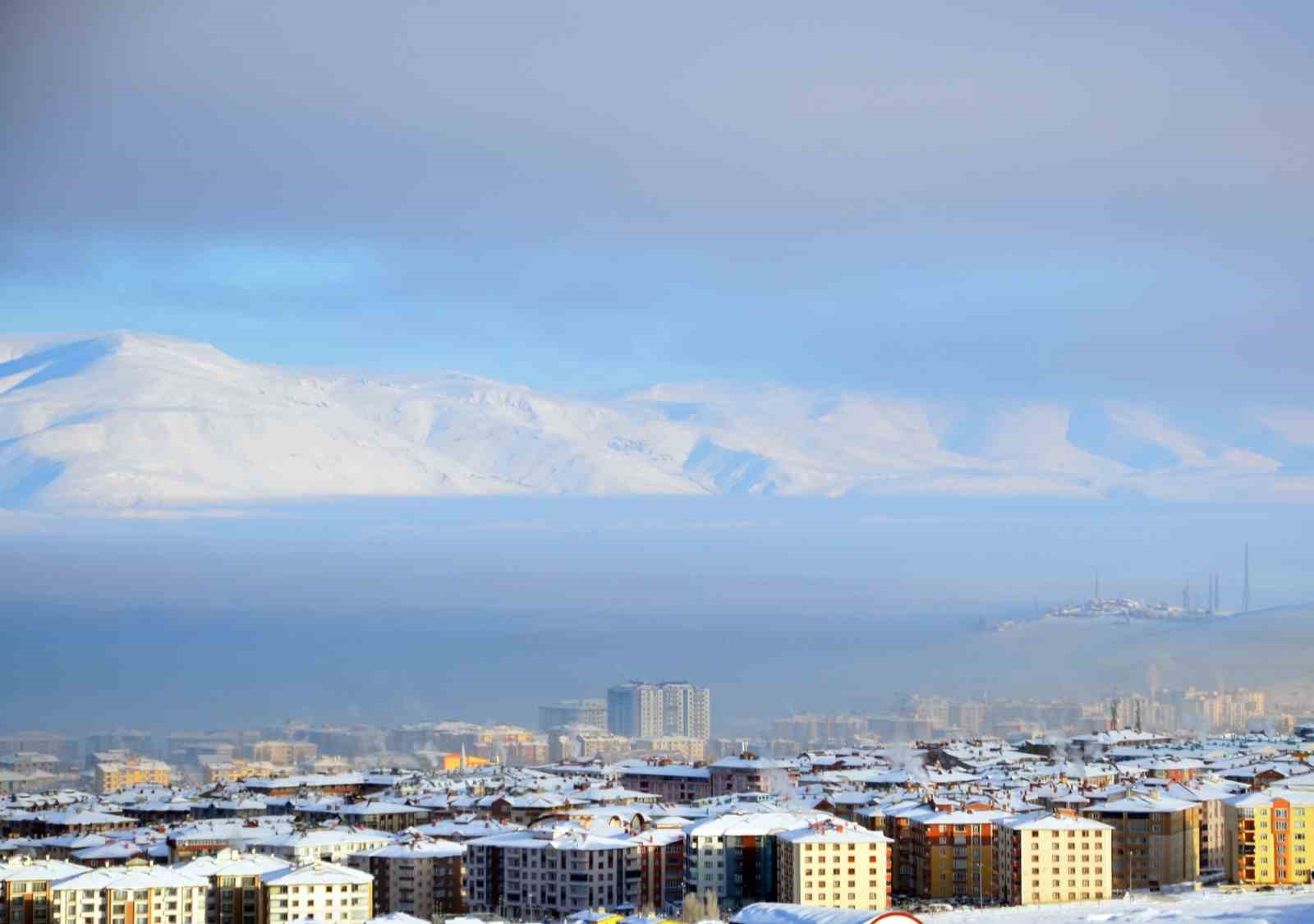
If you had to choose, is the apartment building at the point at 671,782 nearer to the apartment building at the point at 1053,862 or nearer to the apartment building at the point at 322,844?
the apartment building at the point at 322,844

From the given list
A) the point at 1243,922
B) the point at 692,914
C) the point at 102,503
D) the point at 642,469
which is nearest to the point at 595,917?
the point at 692,914

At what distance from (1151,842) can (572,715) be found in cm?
2249

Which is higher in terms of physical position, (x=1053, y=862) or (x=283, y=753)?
(x=1053, y=862)

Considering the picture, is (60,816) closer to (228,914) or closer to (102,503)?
(228,914)

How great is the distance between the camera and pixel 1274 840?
15375 millimetres

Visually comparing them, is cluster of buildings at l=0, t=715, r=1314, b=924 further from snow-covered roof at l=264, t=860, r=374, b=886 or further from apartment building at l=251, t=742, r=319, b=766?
apartment building at l=251, t=742, r=319, b=766

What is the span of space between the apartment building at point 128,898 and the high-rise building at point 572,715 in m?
23.8

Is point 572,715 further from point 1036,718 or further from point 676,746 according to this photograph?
point 1036,718

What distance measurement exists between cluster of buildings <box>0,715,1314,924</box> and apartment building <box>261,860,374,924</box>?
1cm

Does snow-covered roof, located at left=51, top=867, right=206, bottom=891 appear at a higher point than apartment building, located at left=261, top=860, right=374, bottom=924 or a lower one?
higher

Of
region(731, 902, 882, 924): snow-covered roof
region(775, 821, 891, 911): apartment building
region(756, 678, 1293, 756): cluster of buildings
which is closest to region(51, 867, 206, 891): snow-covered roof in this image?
region(775, 821, 891, 911): apartment building

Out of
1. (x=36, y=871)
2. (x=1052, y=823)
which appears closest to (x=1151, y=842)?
(x=1052, y=823)

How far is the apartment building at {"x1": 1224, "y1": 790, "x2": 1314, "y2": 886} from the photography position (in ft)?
50.2

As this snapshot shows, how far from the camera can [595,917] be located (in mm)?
11516
